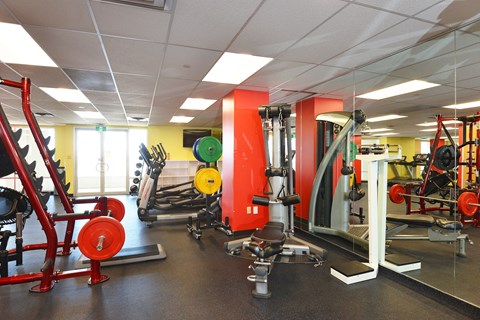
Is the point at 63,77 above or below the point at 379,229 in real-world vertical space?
above

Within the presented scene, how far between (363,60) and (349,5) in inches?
54.9

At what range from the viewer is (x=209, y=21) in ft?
7.42

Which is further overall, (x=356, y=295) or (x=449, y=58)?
(x=449, y=58)

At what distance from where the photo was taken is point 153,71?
3.51m

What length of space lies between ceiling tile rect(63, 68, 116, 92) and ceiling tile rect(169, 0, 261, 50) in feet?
5.51

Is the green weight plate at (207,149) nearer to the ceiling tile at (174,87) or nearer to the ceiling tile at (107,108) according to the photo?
the ceiling tile at (174,87)

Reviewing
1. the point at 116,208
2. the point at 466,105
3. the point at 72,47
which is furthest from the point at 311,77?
the point at 116,208

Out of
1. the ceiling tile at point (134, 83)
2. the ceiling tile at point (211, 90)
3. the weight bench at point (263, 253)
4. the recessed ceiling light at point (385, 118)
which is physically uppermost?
the ceiling tile at point (211, 90)

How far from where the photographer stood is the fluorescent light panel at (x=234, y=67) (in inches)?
123

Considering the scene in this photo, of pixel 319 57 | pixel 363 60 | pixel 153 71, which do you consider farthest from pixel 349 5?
pixel 153 71

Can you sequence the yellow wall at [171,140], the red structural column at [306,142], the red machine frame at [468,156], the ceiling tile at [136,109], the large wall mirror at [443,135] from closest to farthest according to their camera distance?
the large wall mirror at [443,135] < the red machine frame at [468,156] < the red structural column at [306,142] < the ceiling tile at [136,109] < the yellow wall at [171,140]

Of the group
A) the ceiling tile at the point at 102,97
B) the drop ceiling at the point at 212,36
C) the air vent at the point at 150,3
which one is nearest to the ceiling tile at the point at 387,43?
the drop ceiling at the point at 212,36

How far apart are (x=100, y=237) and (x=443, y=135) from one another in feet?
15.7

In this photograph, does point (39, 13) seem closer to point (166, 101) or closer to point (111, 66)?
point (111, 66)
